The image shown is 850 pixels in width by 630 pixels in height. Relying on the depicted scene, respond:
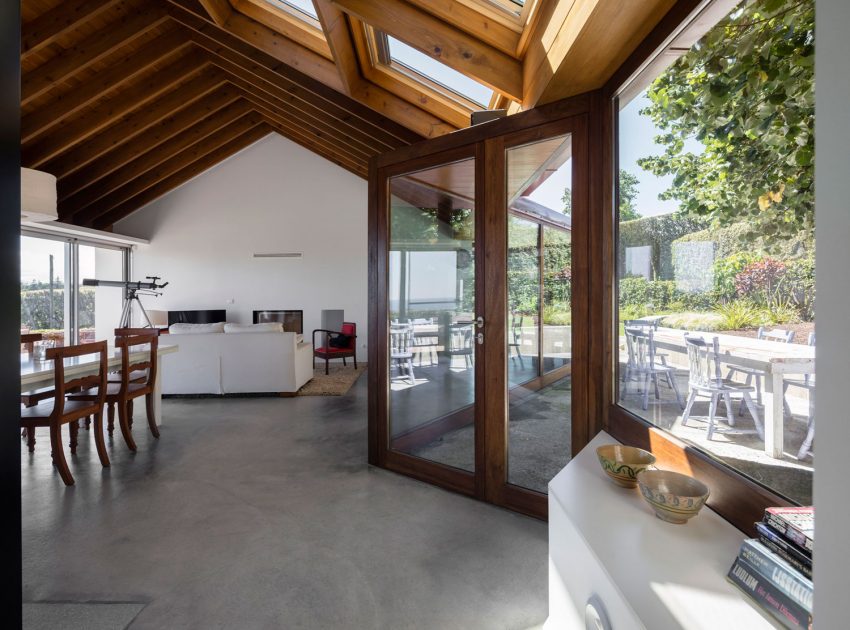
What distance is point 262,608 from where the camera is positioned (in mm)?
1648

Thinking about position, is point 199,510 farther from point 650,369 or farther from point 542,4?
point 542,4

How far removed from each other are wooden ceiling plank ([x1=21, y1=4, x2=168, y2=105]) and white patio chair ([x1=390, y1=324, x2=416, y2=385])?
14.8ft

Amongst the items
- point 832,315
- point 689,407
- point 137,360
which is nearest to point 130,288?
point 137,360

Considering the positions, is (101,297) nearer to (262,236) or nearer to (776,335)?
(262,236)

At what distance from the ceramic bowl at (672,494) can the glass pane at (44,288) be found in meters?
8.10

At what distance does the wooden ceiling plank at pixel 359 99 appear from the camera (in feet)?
12.0

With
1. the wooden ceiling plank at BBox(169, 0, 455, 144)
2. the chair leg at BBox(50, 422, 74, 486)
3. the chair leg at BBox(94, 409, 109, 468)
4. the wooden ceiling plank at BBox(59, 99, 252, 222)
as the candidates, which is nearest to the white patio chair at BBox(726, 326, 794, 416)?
the wooden ceiling plank at BBox(169, 0, 455, 144)

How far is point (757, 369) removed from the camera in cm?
104

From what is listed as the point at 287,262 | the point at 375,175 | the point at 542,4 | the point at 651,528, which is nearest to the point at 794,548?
the point at 651,528

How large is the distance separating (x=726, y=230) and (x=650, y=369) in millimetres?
660

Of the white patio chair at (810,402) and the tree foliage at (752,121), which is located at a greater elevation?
the tree foliage at (752,121)

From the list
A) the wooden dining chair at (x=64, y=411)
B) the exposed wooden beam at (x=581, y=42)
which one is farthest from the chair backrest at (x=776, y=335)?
the wooden dining chair at (x=64, y=411)

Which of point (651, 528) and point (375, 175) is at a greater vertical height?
point (375, 175)

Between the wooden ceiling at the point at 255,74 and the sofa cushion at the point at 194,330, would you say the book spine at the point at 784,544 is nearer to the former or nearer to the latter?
the wooden ceiling at the point at 255,74
